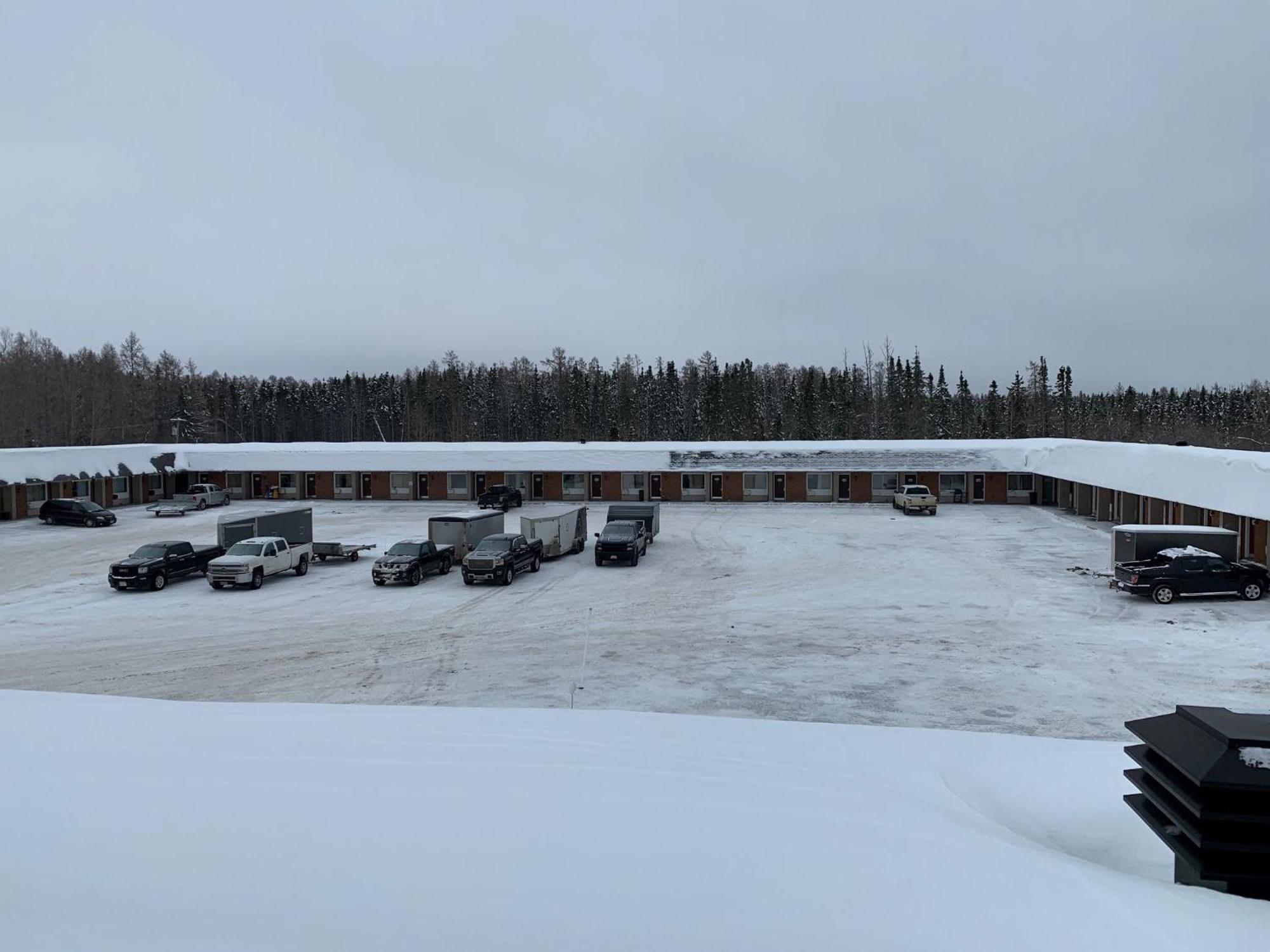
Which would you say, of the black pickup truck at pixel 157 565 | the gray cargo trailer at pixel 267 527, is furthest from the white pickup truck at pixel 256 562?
the black pickup truck at pixel 157 565

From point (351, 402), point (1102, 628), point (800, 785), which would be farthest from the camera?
point (351, 402)

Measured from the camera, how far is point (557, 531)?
102 feet

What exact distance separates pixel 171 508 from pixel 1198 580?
4879cm

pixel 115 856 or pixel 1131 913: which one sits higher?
pixel 115 856

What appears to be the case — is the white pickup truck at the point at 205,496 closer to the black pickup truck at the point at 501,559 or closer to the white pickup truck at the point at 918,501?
the black pickup truck at the point at 501,559

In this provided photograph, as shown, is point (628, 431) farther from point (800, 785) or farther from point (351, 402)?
point (800, 785)

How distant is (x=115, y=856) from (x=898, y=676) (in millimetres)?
14908

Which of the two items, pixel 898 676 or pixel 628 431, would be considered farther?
pixel 628 431

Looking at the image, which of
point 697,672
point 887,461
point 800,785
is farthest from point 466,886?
point 887,461

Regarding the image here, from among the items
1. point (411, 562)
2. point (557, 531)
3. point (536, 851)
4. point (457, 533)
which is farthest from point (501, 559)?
point (536, 851)

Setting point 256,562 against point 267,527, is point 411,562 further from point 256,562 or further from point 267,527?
point 267,527

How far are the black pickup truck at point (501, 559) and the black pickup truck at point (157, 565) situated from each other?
9.34 metres

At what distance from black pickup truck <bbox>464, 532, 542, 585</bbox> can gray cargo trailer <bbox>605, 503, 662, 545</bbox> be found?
5556 mm

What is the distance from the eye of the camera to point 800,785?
16.9ft
